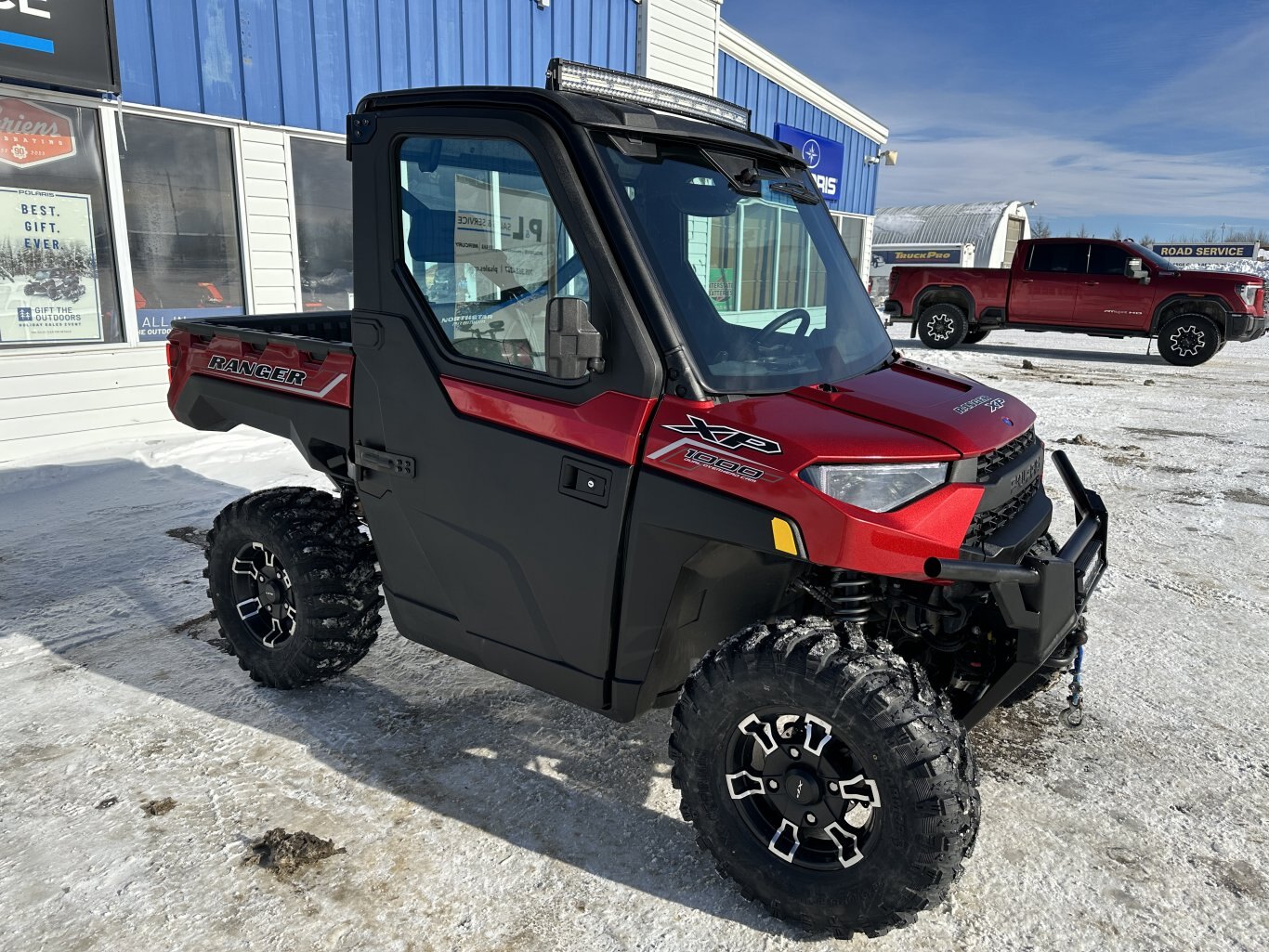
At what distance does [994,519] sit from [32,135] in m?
8.02

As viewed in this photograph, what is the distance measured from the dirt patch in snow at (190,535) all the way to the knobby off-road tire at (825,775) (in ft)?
13.6

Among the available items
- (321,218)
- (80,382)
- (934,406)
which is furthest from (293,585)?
(321,218)

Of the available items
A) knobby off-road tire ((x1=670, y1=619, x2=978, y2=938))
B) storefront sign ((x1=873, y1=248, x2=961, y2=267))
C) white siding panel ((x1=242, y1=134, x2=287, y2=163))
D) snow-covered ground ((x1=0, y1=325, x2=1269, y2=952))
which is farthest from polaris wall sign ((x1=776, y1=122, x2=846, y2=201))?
storefront sign ((x1=873, y1=248, x2=961, y2=267))

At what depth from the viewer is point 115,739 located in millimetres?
3371

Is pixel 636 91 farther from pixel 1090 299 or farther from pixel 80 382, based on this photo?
pixel 1090 299

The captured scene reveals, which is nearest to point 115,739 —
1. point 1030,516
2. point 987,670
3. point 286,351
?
point 286,351

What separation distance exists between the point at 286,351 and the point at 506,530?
1.40m

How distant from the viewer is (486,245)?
112 inches

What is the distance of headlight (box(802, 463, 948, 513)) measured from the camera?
7.61ft

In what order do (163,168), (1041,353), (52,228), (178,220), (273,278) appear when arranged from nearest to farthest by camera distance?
(52,228) → (163,168) → (178,220) → (273,278) → (1041,353)

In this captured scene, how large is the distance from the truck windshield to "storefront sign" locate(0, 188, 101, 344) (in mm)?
6809

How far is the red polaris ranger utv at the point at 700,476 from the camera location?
2352 mm

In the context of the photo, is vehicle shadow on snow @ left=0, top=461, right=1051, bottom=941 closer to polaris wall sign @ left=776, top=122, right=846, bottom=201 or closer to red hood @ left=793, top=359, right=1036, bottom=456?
red hood @ left=793, top=359, right=1036, bottom=456

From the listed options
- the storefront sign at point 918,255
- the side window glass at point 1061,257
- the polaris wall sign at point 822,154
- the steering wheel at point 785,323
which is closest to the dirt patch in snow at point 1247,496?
the steering wheel at point 785,323
